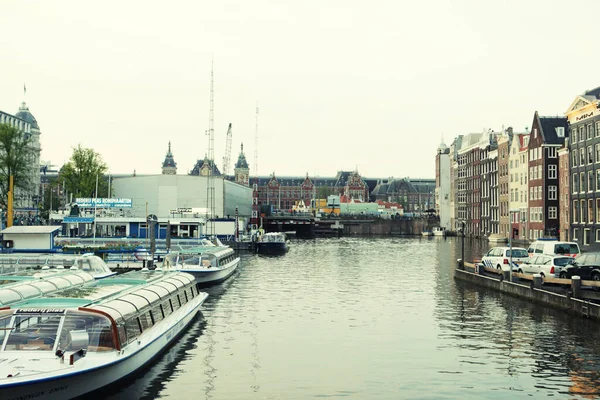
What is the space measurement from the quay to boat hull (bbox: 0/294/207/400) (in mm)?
22539

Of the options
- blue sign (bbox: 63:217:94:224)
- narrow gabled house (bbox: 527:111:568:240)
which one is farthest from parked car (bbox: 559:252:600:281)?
narrow gabled house (bbox: 527:111:568:240)

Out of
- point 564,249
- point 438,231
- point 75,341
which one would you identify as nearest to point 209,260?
point 564,249

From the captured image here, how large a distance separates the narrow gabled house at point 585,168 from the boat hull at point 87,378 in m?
72.4

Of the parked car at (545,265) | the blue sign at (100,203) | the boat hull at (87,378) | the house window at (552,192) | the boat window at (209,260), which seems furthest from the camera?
the house window at (552,192)

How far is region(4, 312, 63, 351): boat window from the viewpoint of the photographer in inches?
896

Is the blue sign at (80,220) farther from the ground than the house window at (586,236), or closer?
farther from the ground

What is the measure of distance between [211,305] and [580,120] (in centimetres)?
6447

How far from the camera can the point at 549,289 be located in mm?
44500

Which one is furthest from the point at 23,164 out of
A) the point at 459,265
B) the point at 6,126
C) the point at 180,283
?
the point at 180,283

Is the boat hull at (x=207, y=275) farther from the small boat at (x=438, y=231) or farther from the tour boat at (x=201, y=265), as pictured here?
the small boat at (x=438, y=231)

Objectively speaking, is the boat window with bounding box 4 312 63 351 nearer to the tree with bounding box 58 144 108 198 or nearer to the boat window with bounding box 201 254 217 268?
the boat window with bounding box 201 254 217 268

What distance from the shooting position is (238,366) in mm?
28922

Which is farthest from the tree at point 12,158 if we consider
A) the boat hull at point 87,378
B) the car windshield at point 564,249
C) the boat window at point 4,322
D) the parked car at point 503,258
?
the boat window at point 4,322

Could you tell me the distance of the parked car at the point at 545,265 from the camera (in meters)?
47.8
